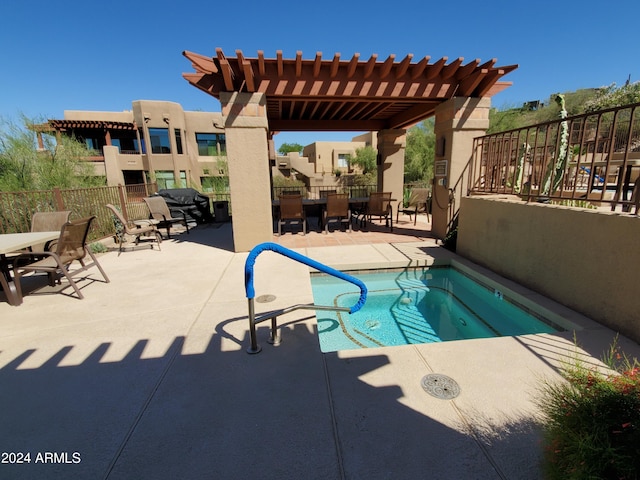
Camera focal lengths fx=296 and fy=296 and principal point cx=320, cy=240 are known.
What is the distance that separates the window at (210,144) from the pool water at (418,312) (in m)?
24.7

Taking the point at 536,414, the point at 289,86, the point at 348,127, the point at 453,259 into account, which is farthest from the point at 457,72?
the point at 536,414

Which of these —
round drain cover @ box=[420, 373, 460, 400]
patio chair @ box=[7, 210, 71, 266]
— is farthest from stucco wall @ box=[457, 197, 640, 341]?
patio chair @ box=[7, 210, 71, 266]

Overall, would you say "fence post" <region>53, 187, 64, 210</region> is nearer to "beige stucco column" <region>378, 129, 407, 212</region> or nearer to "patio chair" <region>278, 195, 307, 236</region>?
"patio chair" <region>278, 195, 307, 236</region>

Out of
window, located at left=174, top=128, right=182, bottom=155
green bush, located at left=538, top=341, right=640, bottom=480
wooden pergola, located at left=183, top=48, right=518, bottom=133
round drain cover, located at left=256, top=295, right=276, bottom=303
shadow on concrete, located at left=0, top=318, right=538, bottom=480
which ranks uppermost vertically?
window, located at left=174, top=128, right=182, bottom=155

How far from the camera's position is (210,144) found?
26.5 meters

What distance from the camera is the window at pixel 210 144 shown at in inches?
1029

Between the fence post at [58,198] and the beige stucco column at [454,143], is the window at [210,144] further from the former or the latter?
the beige stucco column at [454,143]

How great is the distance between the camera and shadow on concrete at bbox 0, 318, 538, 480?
1.62 metres

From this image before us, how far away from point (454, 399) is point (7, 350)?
13.0ft

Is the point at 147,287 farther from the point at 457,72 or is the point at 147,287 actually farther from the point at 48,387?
the point at 457,72

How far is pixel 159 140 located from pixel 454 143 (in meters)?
24.2

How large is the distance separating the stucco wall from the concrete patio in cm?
21

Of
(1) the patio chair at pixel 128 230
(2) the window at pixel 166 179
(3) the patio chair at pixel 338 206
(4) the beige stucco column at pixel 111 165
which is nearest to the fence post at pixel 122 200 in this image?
(1) the patio chair at pixel 128 230

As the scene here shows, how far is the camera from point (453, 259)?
5562 millimetres
